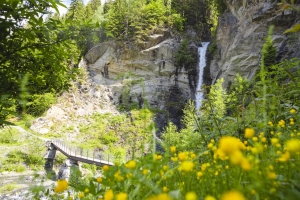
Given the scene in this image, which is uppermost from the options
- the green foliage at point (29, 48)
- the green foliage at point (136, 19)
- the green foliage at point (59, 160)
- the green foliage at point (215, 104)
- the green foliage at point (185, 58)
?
the green foliage at point (136, 19)

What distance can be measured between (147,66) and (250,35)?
13196 millimetres

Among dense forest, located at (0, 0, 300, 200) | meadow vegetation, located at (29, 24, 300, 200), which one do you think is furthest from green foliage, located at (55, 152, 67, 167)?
meadow vegetation, located at (29, 24, 300, 200)

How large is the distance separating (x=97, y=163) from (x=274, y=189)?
49.6 ft

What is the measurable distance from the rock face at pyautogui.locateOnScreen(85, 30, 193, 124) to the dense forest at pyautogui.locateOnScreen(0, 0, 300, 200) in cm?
131

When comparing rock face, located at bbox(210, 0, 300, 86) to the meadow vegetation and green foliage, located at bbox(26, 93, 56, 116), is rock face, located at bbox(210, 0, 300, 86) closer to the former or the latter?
the meadow vegetation

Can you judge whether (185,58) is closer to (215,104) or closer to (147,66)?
(147,66)

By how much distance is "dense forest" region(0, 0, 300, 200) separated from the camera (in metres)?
0.88

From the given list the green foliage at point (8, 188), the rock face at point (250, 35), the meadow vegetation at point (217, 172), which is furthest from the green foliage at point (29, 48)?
the rock face at point (250, 35)

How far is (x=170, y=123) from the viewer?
15562 millimetres

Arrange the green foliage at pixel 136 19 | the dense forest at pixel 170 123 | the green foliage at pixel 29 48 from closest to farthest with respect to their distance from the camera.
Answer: the dense forest at pixel 170 123
the green foliage at pixel 29 48
the green foliage at pixel 136 19

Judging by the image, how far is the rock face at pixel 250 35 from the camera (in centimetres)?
1933

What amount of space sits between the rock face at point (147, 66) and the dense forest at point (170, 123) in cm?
131

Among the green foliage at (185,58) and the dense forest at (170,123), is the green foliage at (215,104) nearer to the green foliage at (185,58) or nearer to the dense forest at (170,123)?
the dense forest at (170,123)

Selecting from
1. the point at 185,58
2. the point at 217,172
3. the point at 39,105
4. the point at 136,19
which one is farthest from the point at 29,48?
the point at 136,19
